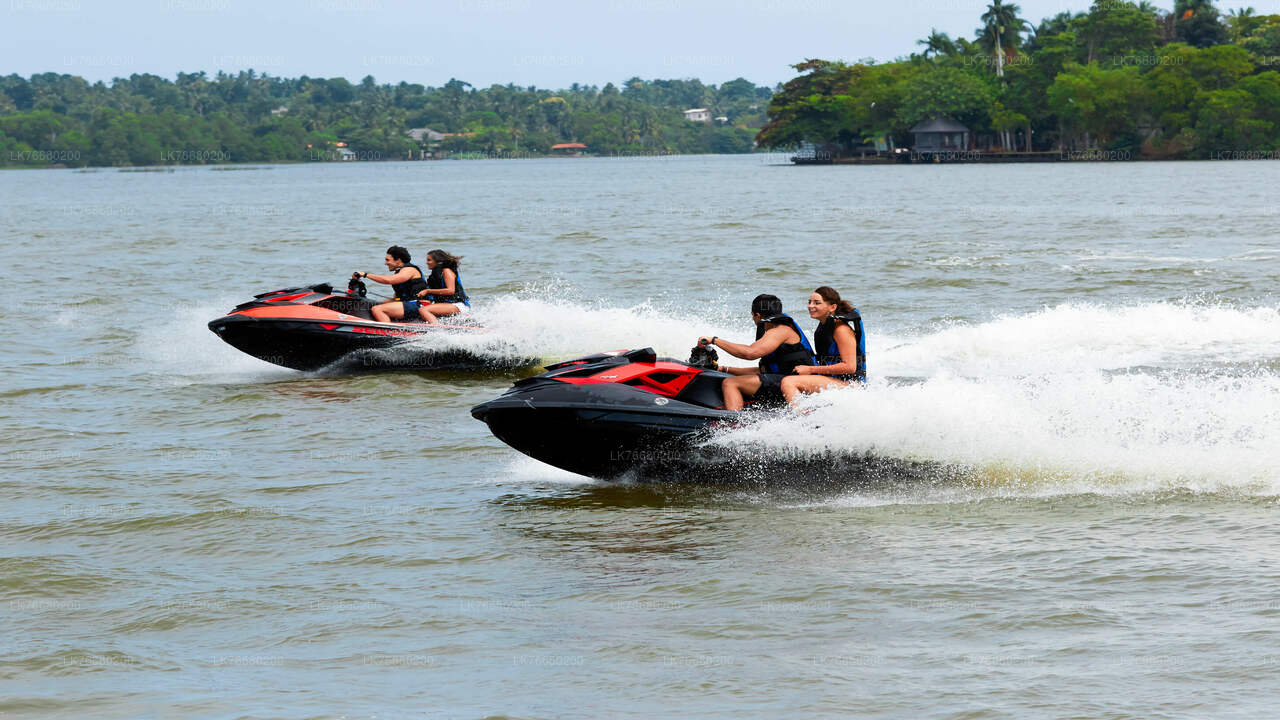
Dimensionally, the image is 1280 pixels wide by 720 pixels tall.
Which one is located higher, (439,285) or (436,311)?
(439,285)

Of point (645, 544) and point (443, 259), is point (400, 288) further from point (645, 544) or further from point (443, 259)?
point (645, 544)

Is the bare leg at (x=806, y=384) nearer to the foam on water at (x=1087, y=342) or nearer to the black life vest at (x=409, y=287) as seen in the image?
the foam on water at (x=1087, y=342)

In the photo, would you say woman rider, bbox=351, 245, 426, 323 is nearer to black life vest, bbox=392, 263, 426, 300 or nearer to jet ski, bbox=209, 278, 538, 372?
black life vest, bbox=392, 263, 426, 300

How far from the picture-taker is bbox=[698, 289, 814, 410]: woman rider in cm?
951

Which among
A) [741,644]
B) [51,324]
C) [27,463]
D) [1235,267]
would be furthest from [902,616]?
[1235,267]

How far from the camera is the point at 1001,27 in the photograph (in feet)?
437

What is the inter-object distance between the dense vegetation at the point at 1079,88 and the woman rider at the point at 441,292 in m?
101

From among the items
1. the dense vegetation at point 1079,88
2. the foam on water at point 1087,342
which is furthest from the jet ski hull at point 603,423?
the dense vegetation at point 1079,88

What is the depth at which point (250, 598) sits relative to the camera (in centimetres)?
764

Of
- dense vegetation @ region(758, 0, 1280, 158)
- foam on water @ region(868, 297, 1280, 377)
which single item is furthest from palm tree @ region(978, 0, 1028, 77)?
foam on water @ region(868, 297, 1280, 377)

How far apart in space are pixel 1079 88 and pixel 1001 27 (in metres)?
23.4

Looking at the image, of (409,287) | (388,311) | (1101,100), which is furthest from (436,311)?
(1101,100)

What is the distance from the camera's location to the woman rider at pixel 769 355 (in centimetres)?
951

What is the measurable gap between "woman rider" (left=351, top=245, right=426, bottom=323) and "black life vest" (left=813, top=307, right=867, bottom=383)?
6.72 m
